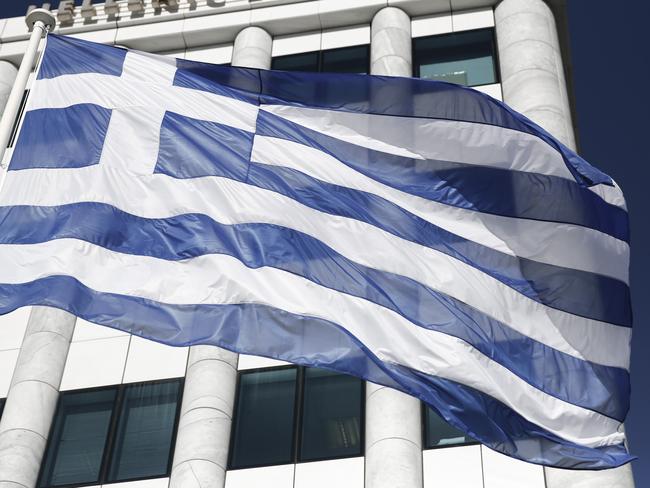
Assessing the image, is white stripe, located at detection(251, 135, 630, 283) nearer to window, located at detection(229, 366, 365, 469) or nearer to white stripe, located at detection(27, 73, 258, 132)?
white stripe, located at detection(27, 73, 258, 132)

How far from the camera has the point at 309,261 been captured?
603 inches

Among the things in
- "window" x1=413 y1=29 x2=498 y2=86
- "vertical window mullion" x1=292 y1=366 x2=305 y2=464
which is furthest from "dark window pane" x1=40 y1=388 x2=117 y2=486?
"window" x1=413 y1=29 x2=498 y2=86

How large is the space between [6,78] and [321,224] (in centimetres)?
2142

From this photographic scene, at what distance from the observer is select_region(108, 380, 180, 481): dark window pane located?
76.2 ft

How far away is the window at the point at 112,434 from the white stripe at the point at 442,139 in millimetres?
9223

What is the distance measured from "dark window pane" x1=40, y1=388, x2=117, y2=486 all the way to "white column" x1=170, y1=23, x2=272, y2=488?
6.37 ft

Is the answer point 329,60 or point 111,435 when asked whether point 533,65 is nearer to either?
point 329,60

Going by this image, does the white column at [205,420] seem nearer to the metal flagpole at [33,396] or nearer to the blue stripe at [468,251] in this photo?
the metal flagpole at [33,396]

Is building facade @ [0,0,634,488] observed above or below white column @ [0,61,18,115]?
below

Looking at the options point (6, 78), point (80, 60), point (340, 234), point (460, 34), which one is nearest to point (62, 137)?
point (80, 60)

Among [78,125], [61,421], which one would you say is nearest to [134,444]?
[61,421]

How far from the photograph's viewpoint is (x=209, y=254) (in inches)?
596

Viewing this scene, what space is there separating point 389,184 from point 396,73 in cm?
1383

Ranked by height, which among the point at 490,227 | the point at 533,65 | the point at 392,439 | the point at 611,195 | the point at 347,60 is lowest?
the point at 392,439
